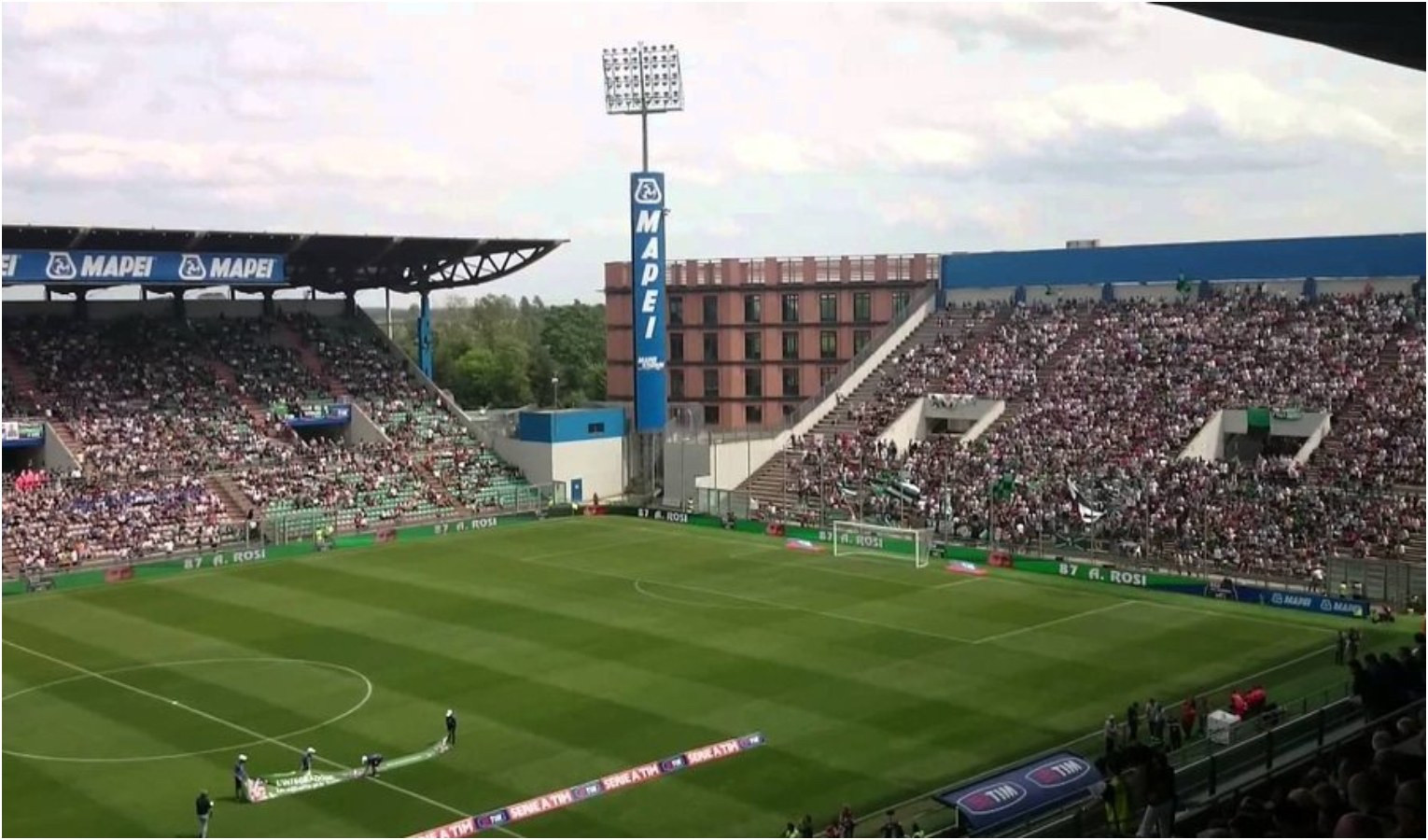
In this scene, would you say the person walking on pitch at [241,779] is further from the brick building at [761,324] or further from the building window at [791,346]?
the building window at [791,346]

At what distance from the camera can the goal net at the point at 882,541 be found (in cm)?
4894

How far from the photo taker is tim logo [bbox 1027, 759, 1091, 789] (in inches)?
903

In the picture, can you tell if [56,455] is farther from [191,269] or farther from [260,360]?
[260,360]

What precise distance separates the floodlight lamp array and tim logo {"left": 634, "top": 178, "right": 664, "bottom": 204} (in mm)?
3208

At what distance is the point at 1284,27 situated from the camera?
17.9 metres

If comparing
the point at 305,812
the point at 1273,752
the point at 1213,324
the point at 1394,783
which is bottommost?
the point at 305,812

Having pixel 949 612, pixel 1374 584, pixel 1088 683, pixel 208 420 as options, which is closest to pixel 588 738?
pixel 1088 683

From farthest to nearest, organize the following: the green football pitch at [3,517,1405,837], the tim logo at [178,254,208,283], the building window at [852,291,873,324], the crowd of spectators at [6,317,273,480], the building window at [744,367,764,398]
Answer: the building window at [744,367,764,398], the building window at [852,291,873,324], the tim logo at [178,254,208,283], the crowd of spectators at [6,317,273,480], the green football pitch at [3,517,1405,837]

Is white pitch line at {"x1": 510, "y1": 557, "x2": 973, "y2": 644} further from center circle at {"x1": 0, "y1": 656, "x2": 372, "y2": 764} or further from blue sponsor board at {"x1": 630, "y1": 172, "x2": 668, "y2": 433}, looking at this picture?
blue sponsor board at {"x1": 630, "y1": 172, "x2": 668, "y2": 433}

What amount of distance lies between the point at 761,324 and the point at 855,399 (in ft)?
59.2

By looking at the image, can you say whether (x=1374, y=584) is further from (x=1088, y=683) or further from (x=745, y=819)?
(x=745, y=819)

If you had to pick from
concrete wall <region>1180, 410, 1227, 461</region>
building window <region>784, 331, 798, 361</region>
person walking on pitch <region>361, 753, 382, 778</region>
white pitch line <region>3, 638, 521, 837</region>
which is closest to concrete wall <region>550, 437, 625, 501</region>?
building window <region>784, 331, 798, 361</region>

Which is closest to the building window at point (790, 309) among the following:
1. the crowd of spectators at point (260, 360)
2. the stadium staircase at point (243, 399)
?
the crowd of spectators at point (260, 360)

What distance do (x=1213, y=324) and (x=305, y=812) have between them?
1835 inches
